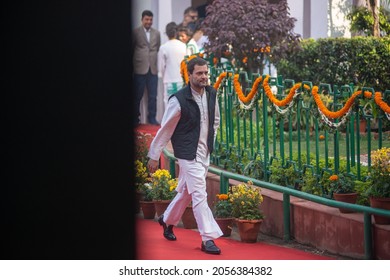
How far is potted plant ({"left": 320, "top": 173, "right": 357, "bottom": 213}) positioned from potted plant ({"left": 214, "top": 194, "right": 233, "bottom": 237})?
75 centimetres

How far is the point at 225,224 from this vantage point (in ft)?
29.4

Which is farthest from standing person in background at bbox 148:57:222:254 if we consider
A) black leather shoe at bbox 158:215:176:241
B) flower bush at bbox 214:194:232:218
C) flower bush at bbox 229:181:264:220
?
flower bush at bbox 214:194:232:218

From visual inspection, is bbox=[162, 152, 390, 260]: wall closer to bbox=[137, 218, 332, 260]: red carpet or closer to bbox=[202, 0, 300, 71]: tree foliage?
bbox=[137, 218, 332, 260]: red carpet

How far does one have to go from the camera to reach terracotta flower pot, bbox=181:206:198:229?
9.30 meters

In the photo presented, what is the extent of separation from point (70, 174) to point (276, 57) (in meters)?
5.18

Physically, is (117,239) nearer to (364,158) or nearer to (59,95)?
(59,95)

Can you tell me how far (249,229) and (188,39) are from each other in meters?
4.39

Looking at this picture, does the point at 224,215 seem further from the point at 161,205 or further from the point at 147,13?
the point at 147,13

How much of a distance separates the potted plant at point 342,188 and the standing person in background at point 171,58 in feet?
14.0

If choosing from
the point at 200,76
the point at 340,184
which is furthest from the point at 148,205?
the point at 200,76

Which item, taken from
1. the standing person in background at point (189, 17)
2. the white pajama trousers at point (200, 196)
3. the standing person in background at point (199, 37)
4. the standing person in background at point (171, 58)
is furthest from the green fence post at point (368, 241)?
the standing person in background at point (189, 17)

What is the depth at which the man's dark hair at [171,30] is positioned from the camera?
42.3ft

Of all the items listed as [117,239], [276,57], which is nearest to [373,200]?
[117,239]

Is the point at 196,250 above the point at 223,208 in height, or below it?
below
